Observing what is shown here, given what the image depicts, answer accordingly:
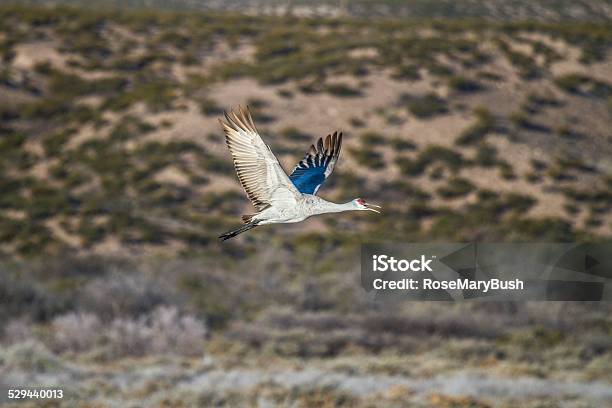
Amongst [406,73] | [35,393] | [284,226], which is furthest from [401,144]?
[35,393]

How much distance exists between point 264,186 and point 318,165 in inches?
83.6

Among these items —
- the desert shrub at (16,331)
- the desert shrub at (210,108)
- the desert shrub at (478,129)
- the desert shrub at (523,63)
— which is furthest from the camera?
the desert shrub at (523,63)

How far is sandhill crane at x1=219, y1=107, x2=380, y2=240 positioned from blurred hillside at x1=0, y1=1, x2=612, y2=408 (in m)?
12.2

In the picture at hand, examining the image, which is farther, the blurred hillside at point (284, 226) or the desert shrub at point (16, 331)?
the desert shrub at point (16, 331)

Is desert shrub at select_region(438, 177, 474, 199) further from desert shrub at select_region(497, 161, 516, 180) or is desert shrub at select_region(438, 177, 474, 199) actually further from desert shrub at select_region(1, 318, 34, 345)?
desert shrub at select_region(1, 318, 34, 345)

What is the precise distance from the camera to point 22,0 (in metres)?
85.2

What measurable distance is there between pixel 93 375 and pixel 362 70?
29248mm

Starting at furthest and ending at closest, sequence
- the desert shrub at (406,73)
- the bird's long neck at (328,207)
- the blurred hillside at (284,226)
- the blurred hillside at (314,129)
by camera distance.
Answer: the desert shrub at (406,73) → the blurred hillside at (314,129) → the blurred hillside at (284,226) → the bird's long neck at (328,207)

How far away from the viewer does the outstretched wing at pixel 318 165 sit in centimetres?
942

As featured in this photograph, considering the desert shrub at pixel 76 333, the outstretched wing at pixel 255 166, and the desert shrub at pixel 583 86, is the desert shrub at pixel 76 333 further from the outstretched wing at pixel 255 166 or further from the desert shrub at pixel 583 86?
the desert shrub at pixel 583 86

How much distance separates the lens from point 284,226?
37375mm

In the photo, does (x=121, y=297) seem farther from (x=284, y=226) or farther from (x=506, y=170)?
(x=506, y=170)

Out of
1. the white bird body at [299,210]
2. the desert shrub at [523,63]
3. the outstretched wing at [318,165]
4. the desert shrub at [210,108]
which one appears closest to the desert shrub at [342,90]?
the desert shrub at [210,108]

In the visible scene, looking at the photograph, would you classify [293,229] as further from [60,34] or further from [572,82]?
[60,34]
